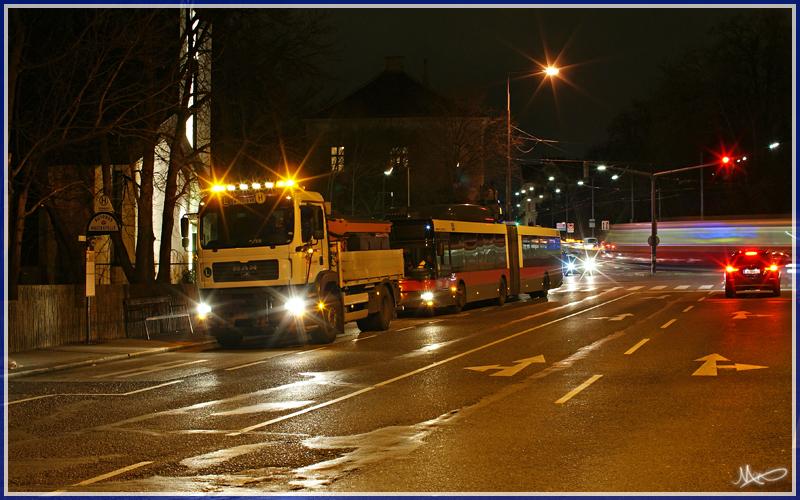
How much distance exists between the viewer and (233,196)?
17.8 m

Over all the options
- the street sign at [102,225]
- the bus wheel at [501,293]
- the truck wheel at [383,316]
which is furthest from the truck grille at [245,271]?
the bus wheel at [501,293]

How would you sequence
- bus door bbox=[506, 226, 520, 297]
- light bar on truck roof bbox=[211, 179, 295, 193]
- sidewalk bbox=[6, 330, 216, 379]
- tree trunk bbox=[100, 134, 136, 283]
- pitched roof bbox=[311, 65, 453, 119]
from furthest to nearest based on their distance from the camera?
pitched roof bbox=[311, 65, 453, 119] → bus door bbox=[506, 226, 520, 297] → tree trunk bbox=[100, 134, 136, 283] → light bar on truck roof bbox=[211, 179, 295, 193] → sidewalk bbox=[6, 330, 216, 379]

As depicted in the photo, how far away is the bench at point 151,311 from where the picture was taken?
20.0 meters

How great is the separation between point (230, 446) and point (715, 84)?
60858 mm

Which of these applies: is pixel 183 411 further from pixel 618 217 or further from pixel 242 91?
pixel 618 217

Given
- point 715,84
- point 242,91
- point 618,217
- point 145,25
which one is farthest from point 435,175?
point 618,217

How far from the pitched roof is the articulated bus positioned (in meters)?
41.2

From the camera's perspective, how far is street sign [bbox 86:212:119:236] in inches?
717

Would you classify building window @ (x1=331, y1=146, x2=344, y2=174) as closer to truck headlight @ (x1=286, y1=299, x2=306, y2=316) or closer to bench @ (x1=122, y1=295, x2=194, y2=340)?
bench @ (x1=122, y1=295, x2=194, y2=340)

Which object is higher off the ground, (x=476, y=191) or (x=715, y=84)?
(x=715, y=84)

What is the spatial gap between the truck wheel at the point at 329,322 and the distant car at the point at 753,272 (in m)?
17.2

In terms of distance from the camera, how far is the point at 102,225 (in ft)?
59.9

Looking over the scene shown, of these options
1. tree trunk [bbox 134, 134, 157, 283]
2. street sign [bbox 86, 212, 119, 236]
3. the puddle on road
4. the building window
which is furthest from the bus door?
the puddle on road
